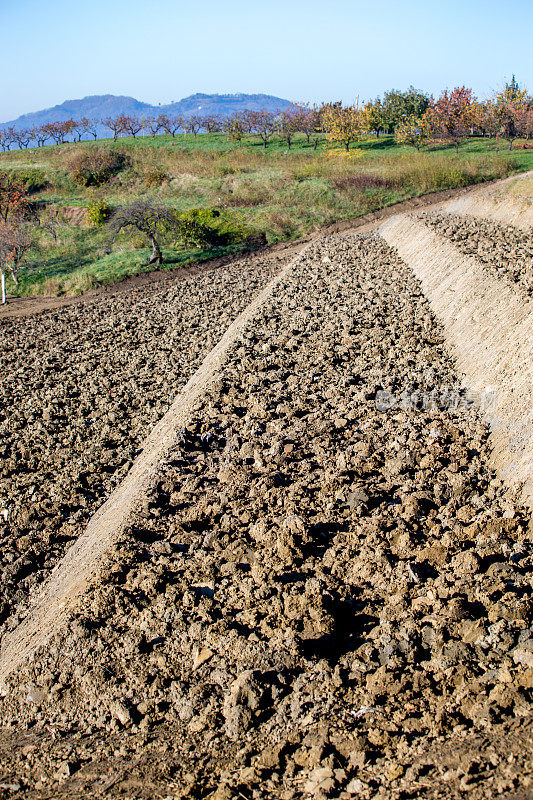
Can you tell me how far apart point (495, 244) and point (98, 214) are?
65.7 feet

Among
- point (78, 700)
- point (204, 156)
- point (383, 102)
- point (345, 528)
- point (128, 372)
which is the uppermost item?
point (383, 102)

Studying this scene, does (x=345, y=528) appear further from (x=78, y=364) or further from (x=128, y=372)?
(x=78, y=364)

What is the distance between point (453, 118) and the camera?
136 ft

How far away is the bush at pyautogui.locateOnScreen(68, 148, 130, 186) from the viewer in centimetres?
3841

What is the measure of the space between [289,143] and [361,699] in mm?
47844

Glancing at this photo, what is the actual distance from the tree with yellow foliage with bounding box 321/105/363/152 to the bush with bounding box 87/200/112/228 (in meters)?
19.2

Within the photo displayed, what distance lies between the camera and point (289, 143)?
152 ft

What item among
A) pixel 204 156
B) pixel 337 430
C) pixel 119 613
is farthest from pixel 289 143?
pixel 119 613

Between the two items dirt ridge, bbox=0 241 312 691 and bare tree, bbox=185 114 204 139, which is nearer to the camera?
dirt ridge, bbox=0 241 312 691

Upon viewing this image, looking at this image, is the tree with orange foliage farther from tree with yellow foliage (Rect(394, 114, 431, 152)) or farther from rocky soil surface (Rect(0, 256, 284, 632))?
rocky soil surface (Rect(0, 256, 284, 632))

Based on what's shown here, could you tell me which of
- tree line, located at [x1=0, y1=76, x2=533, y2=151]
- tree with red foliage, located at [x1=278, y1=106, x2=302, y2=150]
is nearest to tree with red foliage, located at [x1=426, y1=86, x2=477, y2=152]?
tree line, located at [x1=0, y1=76, x2=533, y2=151]

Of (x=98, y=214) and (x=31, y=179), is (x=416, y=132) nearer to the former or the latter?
(x=98, y=214)

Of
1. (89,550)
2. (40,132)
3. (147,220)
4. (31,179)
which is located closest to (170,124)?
(40,132)

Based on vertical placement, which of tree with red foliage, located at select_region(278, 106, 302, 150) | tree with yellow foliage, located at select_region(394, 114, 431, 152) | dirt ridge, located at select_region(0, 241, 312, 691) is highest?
tree with red foliage, located at select_region(278, 106, 302, 150)
